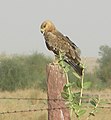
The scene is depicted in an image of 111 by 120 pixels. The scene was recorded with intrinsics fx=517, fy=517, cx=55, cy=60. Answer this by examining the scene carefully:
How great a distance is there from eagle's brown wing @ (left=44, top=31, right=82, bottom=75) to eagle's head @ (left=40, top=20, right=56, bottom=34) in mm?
70

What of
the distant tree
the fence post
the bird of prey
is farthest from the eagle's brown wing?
the distant tree

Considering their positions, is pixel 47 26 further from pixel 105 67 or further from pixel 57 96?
pixel 105 67

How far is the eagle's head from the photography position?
813cm

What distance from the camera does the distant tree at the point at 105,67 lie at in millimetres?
38472

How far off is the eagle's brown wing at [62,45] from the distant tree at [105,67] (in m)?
28.9

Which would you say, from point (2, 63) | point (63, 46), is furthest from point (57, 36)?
point (2, 63)

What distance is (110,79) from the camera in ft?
124

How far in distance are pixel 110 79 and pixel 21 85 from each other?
28.3 ft

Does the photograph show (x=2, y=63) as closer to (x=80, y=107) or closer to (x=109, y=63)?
(x=109, y=63)

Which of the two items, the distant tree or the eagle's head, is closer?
the eagle's head

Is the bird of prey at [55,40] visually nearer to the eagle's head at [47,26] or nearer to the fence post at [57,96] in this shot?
the eagle's head at [47,26]

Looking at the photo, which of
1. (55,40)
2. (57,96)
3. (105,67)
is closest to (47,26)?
(55,40)

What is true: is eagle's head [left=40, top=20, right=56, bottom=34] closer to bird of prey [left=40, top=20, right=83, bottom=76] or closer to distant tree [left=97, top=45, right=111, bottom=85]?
bird of prey [left=40, top=20, right=83, bottom=76]

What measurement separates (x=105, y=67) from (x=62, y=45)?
3204 cm
